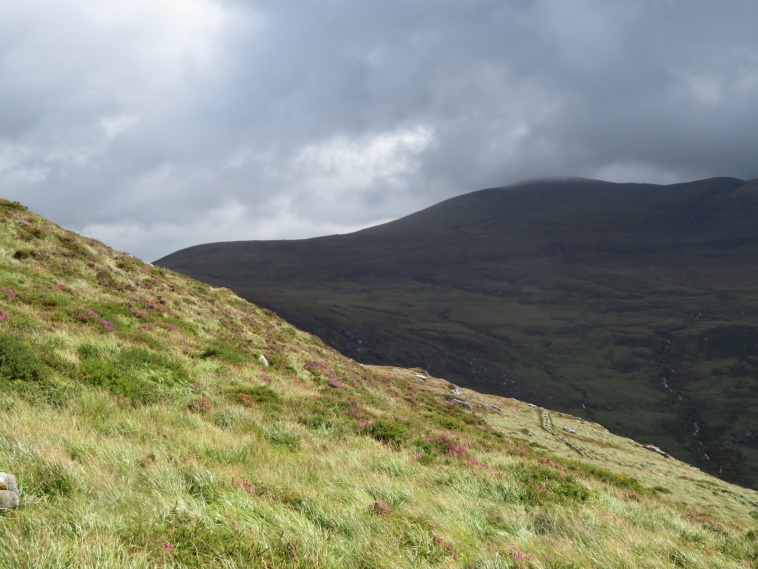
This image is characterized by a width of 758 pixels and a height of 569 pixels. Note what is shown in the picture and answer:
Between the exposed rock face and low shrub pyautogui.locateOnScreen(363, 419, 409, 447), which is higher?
the exposed rock face

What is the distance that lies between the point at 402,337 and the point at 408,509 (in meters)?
→ 177

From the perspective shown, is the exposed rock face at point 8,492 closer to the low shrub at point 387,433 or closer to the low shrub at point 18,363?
the low shrub at point 18,363

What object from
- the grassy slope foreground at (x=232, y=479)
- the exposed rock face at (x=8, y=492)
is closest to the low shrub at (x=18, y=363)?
the grassy slope foreground at (x=232, y=479)

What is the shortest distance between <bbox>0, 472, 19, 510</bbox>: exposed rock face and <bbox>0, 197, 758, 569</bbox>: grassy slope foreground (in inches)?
5.2

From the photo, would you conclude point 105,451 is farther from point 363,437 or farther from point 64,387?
point 363,437

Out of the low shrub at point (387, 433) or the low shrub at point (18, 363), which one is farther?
the low shrub at point (387, 433)

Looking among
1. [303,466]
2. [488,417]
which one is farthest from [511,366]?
[303,466]

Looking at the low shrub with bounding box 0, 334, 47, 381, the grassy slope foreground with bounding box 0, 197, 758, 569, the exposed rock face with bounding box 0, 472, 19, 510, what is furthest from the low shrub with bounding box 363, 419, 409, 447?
the exposed rock face with bounding box 0, 472, 19, 510

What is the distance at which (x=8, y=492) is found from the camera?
4.88 meters

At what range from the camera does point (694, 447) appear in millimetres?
101188

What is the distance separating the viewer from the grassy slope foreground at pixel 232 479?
196 inches

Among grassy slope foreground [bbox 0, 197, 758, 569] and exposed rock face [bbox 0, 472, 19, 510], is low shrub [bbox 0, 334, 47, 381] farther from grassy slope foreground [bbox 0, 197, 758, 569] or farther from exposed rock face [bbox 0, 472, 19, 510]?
exposed rock face [bbox 0, 472, 19, 510]

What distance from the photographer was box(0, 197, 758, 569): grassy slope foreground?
4969 mm

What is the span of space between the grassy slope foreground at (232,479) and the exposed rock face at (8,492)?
0.13 metres
